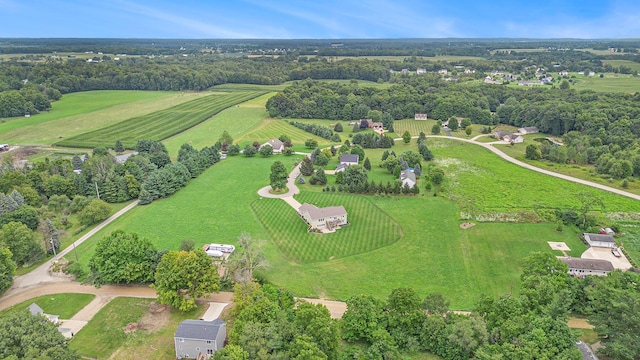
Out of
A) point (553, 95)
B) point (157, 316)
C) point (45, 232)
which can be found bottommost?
point (157, 316)

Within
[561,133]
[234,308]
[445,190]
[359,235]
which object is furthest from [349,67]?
[234,308]

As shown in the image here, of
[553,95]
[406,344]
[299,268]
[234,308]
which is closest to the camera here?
[406,344]

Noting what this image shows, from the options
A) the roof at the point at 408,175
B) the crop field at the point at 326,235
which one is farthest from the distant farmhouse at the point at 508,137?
the crop field at the point at 326,235

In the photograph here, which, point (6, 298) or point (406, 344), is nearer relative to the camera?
point (406, 344)

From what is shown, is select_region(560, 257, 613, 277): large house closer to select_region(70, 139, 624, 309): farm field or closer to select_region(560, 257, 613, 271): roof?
select_region(560, 257, 613, 271): roof

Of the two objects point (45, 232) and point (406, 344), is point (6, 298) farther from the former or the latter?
point (406, 344)

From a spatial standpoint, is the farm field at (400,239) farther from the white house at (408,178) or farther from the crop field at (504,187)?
the white house at (408,178)
